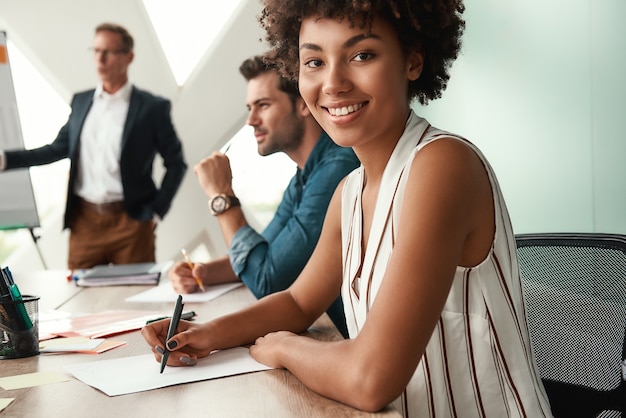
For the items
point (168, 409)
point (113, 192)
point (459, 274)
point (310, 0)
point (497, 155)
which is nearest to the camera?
point (168, 409)

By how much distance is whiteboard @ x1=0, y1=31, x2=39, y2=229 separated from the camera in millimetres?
3641

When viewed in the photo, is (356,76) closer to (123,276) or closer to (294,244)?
(294,244)

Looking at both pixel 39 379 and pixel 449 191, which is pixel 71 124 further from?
pixel 449 191

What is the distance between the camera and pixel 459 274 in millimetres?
1104

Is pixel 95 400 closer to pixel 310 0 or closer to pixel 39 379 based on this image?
pixel 39 379

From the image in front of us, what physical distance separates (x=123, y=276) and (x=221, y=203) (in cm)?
52

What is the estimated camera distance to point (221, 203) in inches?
78.0

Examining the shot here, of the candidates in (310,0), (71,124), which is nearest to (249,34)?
(71,124)

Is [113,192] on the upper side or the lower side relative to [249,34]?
lower

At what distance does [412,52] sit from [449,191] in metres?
0.34

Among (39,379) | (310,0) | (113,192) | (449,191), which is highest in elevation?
(310,0)

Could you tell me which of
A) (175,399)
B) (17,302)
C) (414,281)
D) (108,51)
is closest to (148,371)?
(175,399)

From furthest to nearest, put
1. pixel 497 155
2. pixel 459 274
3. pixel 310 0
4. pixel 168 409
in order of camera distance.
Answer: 1. pixel 497 155
2. pixel 310 0
3. pixel 459 274
4. pixel 168 409

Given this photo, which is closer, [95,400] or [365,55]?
[95,400]
